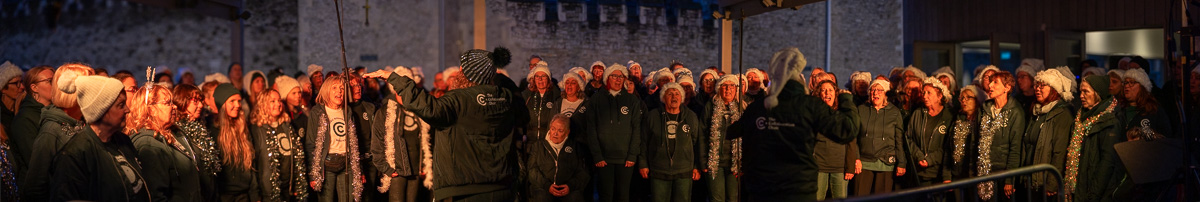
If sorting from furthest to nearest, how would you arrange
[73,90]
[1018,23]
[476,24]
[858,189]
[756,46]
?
[756,46]
[1018,23]
[476,24]
[858,189]
[73,90]

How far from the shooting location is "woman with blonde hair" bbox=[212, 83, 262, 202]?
6488 millimetres

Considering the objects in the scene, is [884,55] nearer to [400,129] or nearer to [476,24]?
[476,24]

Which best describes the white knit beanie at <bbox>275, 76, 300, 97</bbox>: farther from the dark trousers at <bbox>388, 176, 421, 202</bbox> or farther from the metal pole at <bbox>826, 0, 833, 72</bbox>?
the metal pole at <bbox>826, 0, 833, 72</bbox>

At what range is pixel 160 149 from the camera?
490 centimetres

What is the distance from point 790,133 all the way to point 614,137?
7.71 feet

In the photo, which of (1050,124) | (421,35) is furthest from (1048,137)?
(421,35)

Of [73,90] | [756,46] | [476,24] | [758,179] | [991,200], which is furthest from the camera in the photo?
[756,46]

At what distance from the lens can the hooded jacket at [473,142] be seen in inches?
258

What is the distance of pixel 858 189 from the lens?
8.71m

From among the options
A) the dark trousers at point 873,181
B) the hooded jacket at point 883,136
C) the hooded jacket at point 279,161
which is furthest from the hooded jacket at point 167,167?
the dark trousers at point 873,181

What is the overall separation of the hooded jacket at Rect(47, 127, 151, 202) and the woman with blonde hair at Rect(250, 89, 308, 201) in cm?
270

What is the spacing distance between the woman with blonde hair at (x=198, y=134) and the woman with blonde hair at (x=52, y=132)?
1.13 m

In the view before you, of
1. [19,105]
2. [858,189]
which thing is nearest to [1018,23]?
[858,189]

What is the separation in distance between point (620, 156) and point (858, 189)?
2.06 m
